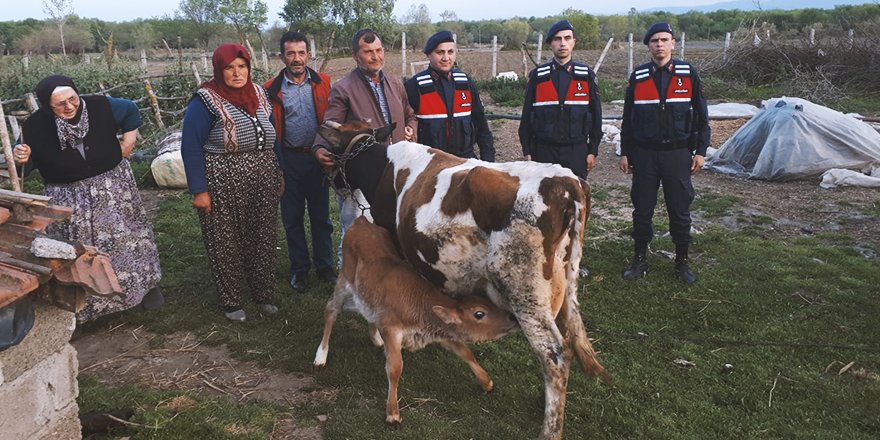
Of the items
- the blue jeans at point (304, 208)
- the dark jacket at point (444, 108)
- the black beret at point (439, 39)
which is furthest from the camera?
the blue jeans at point (304, 208)

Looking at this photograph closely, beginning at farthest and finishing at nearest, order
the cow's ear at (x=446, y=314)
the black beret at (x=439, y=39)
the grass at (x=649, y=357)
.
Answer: the black beret at (x=439, y=39) < the grass at (x=649, y=357) < the cow's ear at (x=446, y=314)

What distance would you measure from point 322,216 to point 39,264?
10.9 feet

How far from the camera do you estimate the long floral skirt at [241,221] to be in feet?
15.9

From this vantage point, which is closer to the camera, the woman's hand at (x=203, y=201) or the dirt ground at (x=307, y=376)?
the dirt ground at (x=307, y=376)

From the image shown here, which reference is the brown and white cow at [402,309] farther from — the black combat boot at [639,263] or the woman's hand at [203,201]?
the black combat boot at [639,263]

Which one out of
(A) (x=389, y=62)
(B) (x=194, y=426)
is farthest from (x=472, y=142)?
(A) (x=389, y=62)

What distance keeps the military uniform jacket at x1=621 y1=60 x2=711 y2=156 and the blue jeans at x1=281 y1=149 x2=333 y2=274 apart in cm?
295

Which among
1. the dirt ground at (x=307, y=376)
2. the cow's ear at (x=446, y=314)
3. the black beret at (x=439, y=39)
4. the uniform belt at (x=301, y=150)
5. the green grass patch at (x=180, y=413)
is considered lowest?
the dirt ground at (x=307, y=376)

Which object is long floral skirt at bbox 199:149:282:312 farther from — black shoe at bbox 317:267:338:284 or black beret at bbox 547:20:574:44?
black beret at bbox 547:20:574:44

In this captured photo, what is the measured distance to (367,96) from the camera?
5168 mm

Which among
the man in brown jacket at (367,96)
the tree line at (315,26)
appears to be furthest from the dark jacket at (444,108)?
the tree line at (315,26)

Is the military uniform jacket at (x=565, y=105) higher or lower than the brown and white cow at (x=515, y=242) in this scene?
higher

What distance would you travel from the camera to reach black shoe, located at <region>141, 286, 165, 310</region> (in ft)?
17.9

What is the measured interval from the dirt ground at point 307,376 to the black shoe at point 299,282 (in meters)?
1.11
